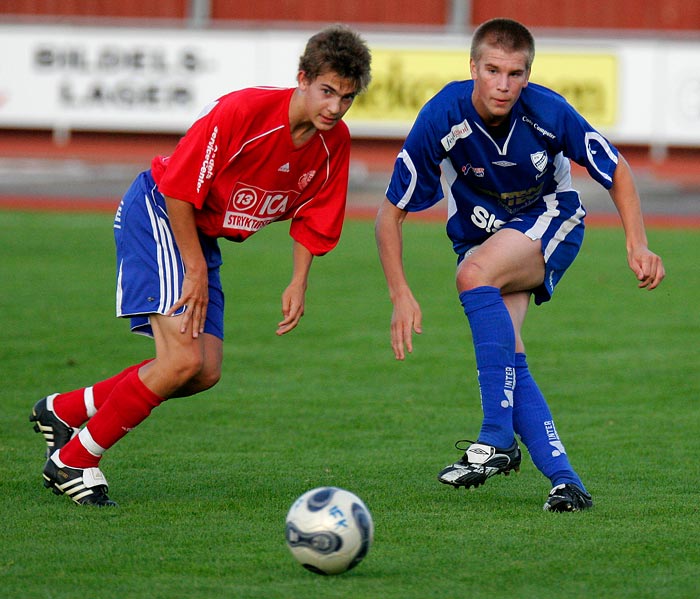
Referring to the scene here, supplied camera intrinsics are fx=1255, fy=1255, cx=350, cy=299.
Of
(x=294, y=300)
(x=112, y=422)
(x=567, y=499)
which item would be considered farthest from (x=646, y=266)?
(x=112, y=422)

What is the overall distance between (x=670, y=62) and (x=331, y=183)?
1567 cm

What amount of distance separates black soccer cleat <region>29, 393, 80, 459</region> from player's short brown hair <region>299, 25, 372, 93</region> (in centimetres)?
183

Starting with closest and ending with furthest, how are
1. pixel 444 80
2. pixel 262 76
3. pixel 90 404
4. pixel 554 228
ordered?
pixel 554 228 < pixel 90 404 < pixel 444 80 < pixel 262 76

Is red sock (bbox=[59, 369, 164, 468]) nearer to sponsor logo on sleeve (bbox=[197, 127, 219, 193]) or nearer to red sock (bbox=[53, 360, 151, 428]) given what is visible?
red sock (bbox=[53, 360, 151, 428])

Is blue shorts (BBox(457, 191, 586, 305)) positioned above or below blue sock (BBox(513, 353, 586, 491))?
above

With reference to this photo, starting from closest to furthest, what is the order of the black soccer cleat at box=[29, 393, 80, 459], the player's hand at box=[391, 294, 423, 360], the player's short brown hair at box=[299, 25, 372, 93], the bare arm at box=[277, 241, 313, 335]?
the player's short brown hair at box=[299, 25, 372, 93] → the player's hand at box=[391, 294, 423, 360] → the bare arm at box=[277, 241, 313, 335] → the black soccer cleat at box=[29, 393, 80, 459]

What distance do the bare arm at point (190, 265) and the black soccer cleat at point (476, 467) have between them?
3.64 feet

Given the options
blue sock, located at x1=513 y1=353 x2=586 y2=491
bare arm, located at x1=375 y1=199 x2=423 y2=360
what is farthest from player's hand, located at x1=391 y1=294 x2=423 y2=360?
blue sock, located at x1=513 y1=353 x2=586 y2=491

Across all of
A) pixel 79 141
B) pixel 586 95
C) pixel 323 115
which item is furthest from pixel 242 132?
pixel 79 141

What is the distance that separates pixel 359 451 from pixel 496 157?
1641 millimetres

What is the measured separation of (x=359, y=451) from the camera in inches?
229

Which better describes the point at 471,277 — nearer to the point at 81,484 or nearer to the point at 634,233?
the point at 634,233

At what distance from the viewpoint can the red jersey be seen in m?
4.70

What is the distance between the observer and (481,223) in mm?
5160
